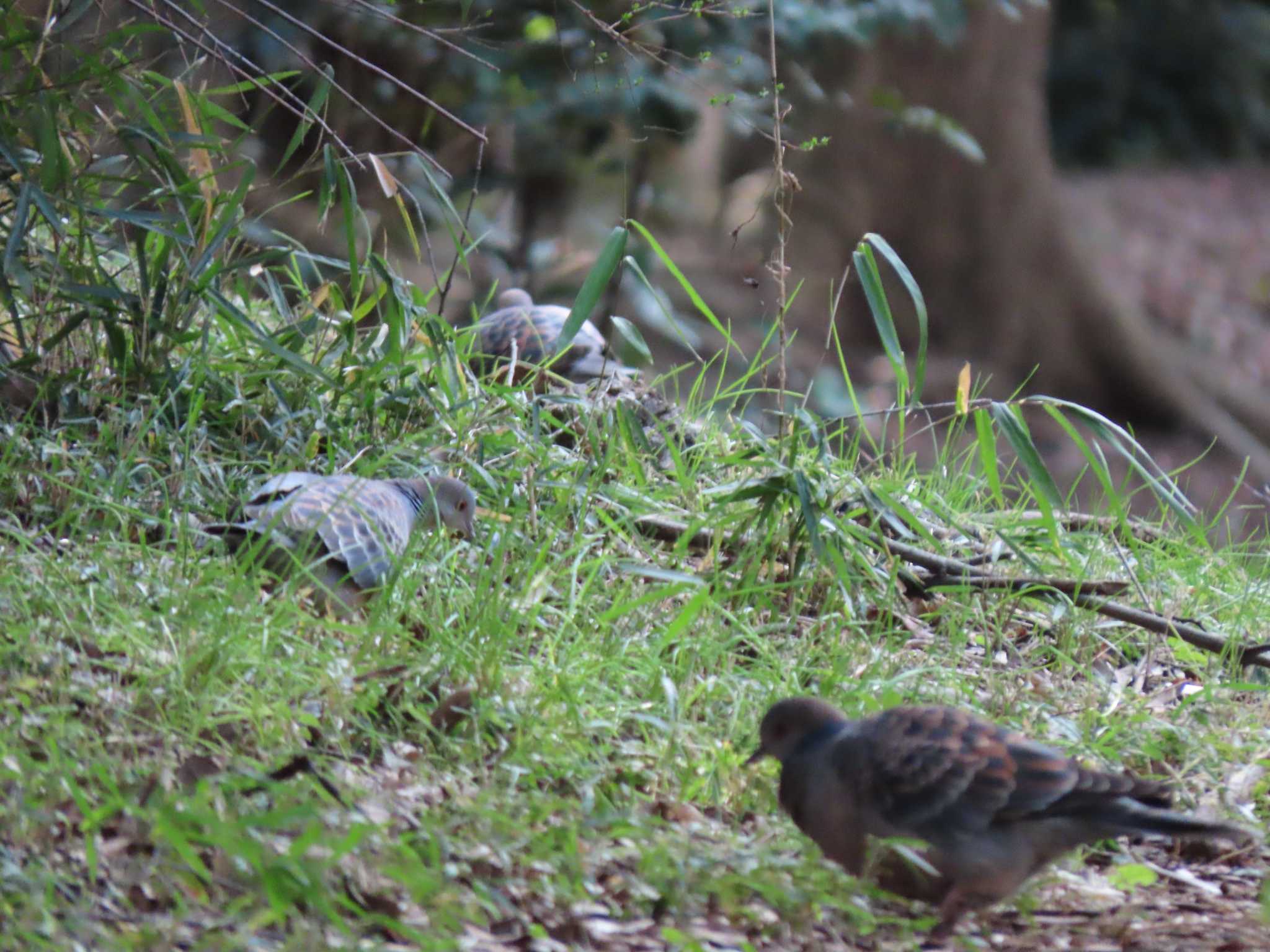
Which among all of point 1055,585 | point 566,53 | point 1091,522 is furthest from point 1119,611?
point 566,53

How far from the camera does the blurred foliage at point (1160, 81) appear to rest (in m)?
16.1

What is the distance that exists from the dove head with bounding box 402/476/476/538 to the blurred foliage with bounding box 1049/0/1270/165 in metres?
13.7

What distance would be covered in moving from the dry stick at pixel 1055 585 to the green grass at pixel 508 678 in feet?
0.19

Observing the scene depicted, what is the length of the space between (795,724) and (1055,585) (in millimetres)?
1361

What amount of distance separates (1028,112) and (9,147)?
359 inches

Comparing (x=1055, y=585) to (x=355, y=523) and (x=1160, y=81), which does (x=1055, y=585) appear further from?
(x=1160, y=81)

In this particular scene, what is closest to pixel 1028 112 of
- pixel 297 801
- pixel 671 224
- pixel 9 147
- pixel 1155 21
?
pixel 671 224

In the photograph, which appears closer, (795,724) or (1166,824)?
(1166,824)

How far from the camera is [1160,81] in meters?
16.9

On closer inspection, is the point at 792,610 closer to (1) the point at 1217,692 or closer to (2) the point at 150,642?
(1) the point at 1217,692

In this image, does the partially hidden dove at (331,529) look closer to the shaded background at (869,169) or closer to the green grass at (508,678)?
the green grass at (508,678)

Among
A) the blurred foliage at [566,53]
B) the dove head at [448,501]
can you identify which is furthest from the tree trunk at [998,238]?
the dove head at [448,501]

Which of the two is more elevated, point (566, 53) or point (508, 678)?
point (566, 53)

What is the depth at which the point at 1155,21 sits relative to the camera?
16062 millimetres
